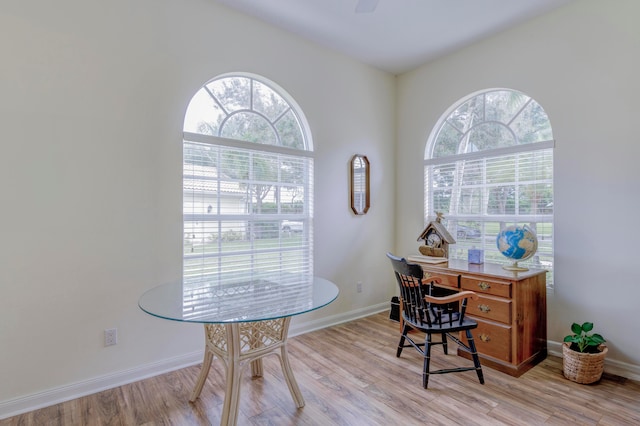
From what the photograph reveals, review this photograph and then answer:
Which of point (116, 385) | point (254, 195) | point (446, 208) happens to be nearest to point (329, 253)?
point (254, 195)

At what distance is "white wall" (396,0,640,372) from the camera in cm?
248

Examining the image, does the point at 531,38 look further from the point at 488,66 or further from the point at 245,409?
the point at 245,409

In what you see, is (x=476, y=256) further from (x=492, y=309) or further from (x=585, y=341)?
(x=585, y=341)

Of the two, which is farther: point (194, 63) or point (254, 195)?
point (254, 195)

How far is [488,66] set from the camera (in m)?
3.32

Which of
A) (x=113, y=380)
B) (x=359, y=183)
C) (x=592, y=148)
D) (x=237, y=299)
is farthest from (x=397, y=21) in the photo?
(x=113, y=380)

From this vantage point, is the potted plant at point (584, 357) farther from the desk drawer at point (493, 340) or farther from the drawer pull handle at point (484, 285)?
the drawer pull handle at point (484, 285)

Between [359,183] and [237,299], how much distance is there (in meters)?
2.35

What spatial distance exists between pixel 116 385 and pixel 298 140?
256 centimetres

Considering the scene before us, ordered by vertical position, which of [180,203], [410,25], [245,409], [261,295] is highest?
[410,25]

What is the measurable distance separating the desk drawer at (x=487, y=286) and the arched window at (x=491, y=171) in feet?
2.51

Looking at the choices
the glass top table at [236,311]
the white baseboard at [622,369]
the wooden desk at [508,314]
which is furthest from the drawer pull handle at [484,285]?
the glass top table at [236,311]

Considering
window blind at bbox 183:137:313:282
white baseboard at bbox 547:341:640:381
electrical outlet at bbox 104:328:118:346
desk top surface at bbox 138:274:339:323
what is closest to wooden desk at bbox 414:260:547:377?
white baseboard at bbox 547:341:640:381

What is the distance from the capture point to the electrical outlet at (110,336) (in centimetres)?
233
